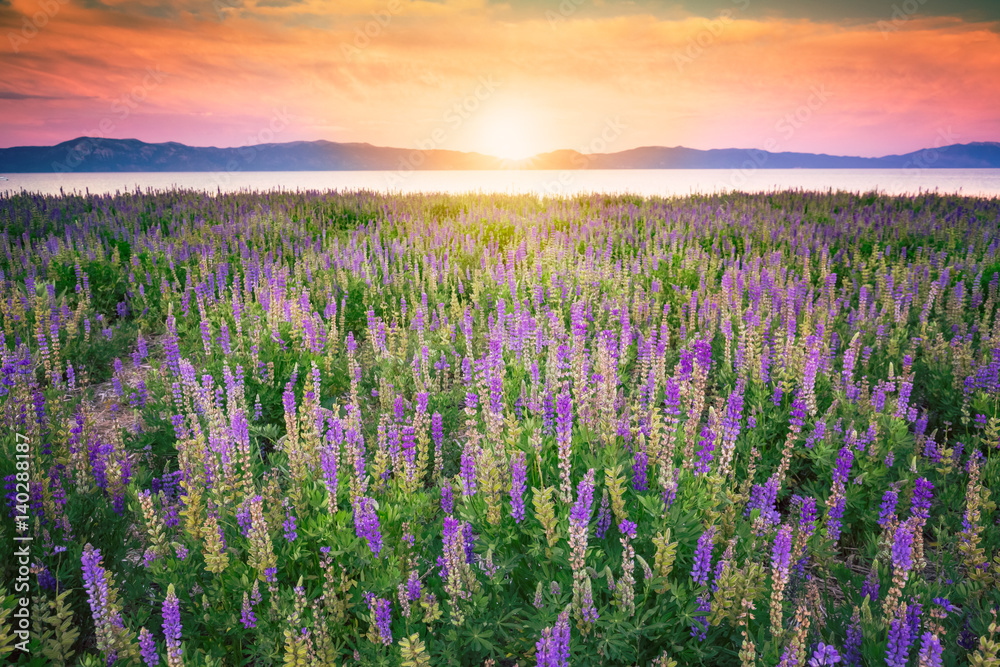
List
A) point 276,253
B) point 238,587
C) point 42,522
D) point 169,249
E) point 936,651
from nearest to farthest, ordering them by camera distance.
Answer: point 936,651 < point 238,587 < point 42,522 < point 169,249 < point 276,253

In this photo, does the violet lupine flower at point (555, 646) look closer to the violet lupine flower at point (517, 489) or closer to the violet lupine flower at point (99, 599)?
the violet lupine flower at point (517, 489)

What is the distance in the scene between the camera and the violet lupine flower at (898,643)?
6.55ft

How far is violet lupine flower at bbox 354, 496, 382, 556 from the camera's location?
2709 mm

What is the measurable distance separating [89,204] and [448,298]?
15.8m

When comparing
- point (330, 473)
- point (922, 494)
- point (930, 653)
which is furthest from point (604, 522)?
point (922, 494)

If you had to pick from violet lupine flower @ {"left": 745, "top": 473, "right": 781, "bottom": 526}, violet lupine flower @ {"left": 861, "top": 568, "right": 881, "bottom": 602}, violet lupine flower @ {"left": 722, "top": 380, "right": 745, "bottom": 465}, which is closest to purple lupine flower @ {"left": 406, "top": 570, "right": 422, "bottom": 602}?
violet lupine flower @ {"left": 722, "top": 380, "right": 745, "bottom": 465}

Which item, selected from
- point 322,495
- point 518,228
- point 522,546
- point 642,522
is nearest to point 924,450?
point 642,522

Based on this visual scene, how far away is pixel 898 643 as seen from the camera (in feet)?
6.66

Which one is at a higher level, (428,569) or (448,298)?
(448,298)

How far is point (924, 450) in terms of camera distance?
14.6 ft

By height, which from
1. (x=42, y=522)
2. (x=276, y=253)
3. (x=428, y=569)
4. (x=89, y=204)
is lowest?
(x=428, y=569)

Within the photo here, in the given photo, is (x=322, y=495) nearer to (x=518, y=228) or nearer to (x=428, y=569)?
(x=428, y=569)

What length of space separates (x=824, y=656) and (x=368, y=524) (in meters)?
2.07

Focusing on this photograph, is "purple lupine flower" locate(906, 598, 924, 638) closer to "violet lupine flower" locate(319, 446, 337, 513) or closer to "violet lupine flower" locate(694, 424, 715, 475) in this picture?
"violet lupine flower" locate(694, 424, 715, 475)
